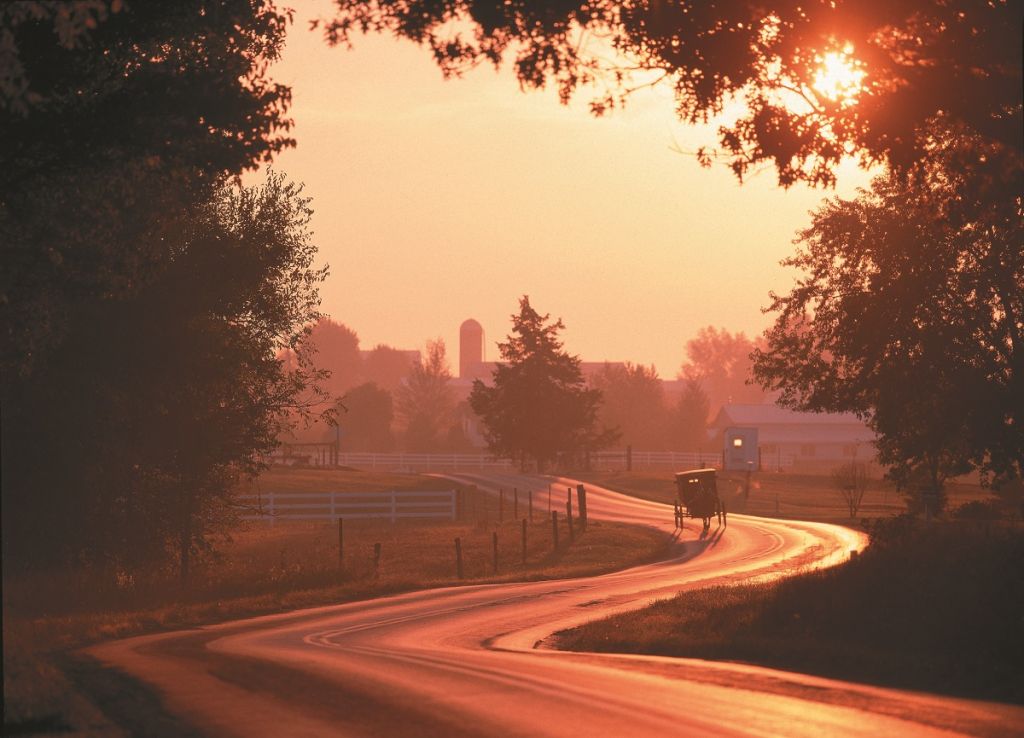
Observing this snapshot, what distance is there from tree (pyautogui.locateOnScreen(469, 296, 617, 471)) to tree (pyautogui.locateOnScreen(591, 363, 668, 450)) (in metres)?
37.3

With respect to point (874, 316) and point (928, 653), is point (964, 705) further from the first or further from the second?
point (874, 316)

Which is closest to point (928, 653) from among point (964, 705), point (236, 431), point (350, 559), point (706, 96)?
point (964, 705)

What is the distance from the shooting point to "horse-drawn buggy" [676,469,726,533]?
55375 millimetres

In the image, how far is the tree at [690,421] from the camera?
5058 inches

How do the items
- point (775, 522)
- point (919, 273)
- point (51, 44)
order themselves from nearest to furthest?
point (51, 44), point (919, 273), point (775, 522)

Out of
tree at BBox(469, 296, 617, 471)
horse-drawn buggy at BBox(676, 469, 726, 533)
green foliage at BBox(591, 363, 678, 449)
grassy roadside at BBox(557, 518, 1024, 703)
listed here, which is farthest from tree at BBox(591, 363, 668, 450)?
grassy roadside at BBox(557, 518, 1024, 703)

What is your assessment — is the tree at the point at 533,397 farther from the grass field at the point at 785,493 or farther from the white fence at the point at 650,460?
the white fence at the point at 650,460

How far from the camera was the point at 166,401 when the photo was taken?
2867 centimetres

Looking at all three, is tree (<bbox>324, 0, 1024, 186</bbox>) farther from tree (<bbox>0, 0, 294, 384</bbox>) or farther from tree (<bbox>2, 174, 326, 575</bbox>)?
tree (<bbox>2, 174, 326, 575</bbox>)

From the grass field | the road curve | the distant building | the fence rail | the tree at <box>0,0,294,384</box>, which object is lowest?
the grass field

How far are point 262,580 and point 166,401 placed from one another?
605 cm

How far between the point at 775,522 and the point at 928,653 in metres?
40.2

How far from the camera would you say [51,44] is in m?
14.8

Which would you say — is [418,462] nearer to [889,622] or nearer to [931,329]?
[931,329]
